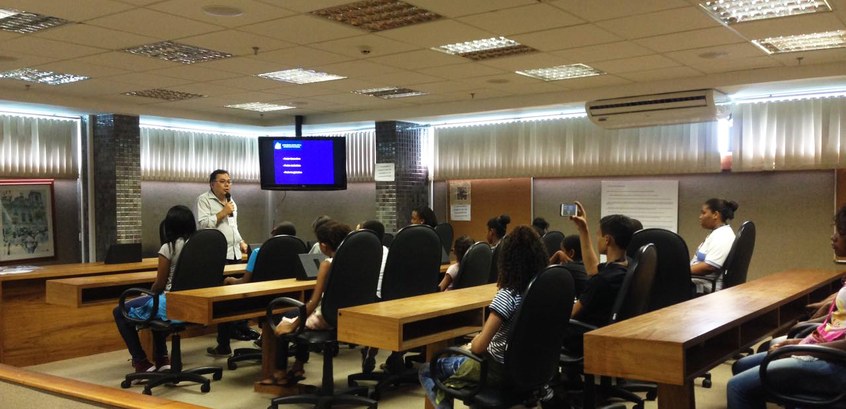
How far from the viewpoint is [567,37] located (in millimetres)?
5039

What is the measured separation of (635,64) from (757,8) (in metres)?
1.60

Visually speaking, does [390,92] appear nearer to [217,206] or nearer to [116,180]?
[217,206]

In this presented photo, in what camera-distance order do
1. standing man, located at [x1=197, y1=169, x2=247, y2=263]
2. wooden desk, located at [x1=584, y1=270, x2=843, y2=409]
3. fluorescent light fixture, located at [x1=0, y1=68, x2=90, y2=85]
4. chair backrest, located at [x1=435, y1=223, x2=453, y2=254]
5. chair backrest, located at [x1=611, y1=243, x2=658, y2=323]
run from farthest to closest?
1. chair backrest, located at [x1=435, y1=223, x2=453, y2=254]
2. fluorescent light fixture, located at [x1=0, y1=68, x2=90, y2=85]
3. standing man, located at [x1=197, y1=169, x2=247, y2=263]
4. chair backrest, located at [x1=611, y1=243, x2=658, y2=323]
5. wooden desk, located at [x1=584, y1=270, x2=843, y2=409]

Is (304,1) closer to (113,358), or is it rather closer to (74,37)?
(74,37)

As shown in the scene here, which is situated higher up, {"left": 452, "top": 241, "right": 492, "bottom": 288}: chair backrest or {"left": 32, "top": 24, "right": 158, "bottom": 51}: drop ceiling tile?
{"left": 32, "top": 24, "right": 158, "bottom": 51}: drop ceiling tile

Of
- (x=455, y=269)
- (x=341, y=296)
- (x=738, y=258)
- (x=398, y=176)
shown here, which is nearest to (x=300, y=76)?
(x=398, y=176)

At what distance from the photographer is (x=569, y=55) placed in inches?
223

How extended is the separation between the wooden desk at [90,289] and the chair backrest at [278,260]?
789 mm

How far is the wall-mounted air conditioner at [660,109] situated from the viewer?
6684mm

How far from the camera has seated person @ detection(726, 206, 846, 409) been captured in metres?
2.61

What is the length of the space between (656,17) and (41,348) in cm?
525

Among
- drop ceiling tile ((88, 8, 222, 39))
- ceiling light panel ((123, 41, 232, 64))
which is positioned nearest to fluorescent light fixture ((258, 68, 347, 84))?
ceiling light panel ((123, 41, 232, 64))

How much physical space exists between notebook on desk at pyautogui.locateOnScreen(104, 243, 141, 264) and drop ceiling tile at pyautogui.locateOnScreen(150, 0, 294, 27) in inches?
96.5

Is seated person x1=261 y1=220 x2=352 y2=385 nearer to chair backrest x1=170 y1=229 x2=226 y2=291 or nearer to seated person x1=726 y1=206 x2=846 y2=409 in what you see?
chair backrest x1=170 y1=229 x2=226 y2=291
